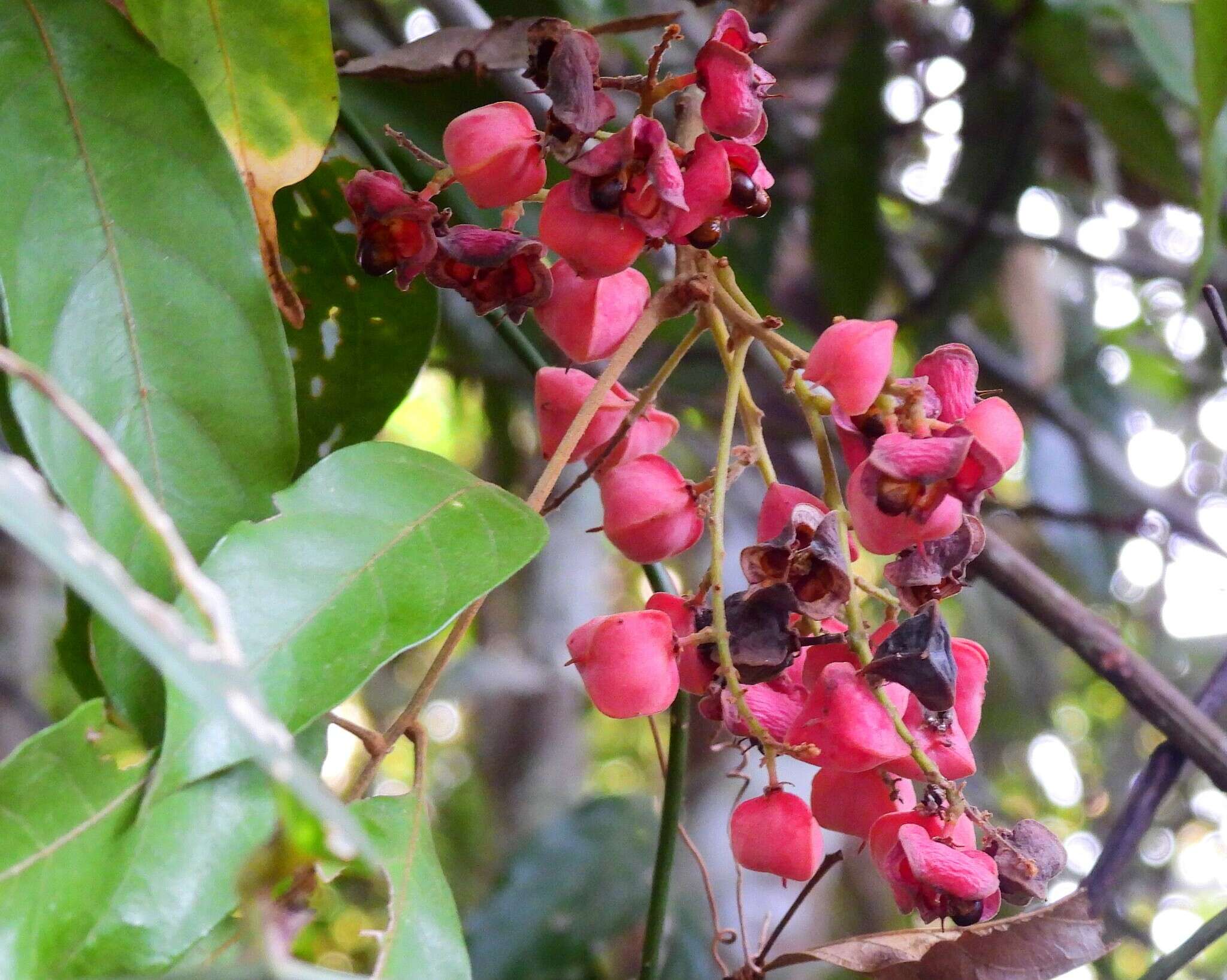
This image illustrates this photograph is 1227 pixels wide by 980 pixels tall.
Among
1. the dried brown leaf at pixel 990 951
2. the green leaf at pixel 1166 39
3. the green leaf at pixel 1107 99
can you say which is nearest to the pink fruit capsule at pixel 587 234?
the dried brown leaf at pixel 990 951

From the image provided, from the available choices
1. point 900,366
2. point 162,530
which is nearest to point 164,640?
point 162,530

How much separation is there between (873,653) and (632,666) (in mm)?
112

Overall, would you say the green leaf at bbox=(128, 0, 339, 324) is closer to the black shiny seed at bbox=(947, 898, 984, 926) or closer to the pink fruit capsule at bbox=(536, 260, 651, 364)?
the pink fruit capsule at bbox=(536, 260, 651, 364)

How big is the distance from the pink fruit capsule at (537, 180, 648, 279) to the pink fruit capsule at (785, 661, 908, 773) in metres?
0.19

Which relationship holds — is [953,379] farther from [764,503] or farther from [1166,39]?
[1166,39]

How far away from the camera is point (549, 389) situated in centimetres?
57

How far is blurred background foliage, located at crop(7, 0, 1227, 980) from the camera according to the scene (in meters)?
1.00

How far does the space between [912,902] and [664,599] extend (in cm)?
17

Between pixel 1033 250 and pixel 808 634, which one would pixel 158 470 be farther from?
pixel 1033 250

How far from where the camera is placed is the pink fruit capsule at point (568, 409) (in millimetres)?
568

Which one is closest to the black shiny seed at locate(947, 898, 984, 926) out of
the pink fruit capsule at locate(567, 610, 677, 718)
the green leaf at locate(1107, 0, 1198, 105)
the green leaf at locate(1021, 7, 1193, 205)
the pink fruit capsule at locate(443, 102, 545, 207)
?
the pink fruit capsule at locate(567, 610, 677, 718)

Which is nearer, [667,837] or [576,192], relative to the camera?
[576,192]

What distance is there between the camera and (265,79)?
582 millimetres

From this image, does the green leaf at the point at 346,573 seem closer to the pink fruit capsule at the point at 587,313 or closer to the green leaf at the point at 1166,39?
the pink fruit capsule at the point at 587,313
